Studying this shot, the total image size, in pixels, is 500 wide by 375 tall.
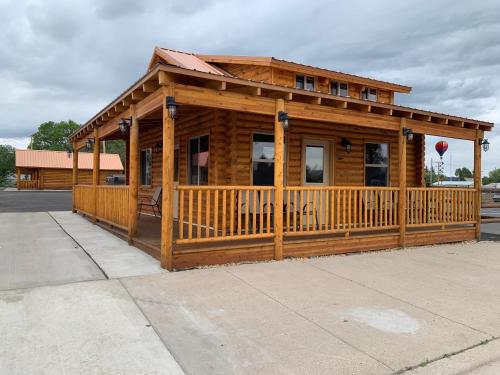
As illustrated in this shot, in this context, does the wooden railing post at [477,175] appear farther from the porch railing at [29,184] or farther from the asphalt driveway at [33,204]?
the porch railing at [29,184]

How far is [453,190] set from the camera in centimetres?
860

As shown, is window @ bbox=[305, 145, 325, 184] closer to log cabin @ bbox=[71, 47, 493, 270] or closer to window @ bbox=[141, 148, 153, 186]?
log cabin @ bbox=[71, 47, 493, 270]

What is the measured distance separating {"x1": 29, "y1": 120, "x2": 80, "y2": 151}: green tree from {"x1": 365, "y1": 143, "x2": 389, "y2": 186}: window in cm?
7000

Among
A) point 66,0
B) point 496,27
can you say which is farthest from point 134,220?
point 496,27

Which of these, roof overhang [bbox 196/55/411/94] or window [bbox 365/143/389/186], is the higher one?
roof overhang [bbox 196/55/411/94]

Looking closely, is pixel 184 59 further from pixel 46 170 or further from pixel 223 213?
pixel 46 170

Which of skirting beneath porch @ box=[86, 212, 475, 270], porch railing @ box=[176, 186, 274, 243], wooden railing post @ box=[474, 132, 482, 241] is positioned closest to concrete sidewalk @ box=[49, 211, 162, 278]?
skirting beneath porch @ box=[86, 212, 475, 270]

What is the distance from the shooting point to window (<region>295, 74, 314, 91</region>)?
11.8 meters

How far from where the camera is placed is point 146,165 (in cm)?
1213

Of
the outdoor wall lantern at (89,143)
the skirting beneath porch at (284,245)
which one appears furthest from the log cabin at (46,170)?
the skirting beneath porch at (284,245)

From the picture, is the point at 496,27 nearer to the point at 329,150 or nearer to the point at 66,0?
the point at 329,150

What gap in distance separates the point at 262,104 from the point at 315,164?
11.0ft

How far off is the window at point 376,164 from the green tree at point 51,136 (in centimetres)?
7000

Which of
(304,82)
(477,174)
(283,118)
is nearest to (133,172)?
(283,118)
